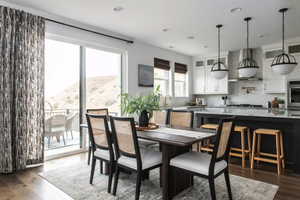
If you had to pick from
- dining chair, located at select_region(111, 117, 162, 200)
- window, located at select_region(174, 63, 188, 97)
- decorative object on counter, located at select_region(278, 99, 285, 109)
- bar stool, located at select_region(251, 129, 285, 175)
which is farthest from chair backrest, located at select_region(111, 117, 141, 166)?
decorative object on counter, located at select_region(278, 99, 285, 109)

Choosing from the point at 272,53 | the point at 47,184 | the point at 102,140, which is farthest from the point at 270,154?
the point at 47,184

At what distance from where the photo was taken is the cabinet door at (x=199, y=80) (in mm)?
6805

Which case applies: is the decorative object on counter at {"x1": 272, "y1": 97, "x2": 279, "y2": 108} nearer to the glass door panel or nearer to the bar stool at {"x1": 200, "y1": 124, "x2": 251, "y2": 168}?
the bar stool at {"x1": 200, "y1": 124, "x2": 251, "y2": 168}

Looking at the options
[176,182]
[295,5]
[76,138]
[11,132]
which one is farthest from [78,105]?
[295,5]

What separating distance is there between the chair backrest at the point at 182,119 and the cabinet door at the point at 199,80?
12.7 feet

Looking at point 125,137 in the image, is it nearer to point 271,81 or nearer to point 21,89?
point 21,89

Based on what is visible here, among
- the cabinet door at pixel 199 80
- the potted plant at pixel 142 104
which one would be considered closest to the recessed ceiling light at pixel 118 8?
the potted plant at pixel 142 104

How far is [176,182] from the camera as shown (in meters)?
2.28

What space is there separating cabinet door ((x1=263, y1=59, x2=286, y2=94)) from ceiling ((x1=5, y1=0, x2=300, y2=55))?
0.72 meters

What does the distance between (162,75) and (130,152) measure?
4271mm

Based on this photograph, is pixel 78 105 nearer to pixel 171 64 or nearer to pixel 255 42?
pixel 171 64

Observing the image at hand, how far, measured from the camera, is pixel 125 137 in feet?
6.97

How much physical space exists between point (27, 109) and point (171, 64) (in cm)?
439

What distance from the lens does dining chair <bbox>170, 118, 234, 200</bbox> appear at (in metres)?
1.86
